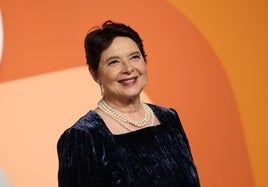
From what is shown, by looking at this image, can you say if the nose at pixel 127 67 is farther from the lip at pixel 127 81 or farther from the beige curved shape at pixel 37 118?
the beige curved shape at pixel 37 118

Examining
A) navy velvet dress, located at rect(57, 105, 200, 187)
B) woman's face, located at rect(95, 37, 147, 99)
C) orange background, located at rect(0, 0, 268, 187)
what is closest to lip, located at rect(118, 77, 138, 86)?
woman's face, located at rect(95, 37, 147, 99)

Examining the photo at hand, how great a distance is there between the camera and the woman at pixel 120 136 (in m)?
1.31

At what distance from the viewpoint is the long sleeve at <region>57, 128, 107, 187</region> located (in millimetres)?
1293

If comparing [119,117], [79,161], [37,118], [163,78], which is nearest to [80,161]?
[79,161]

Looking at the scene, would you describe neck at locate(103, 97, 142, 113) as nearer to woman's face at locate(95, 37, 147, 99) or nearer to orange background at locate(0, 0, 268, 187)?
woman's face at locate(95, 37, 147, 99)

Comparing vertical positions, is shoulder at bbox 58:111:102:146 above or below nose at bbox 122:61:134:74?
below

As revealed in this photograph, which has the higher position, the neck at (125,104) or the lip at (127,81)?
the lip at (127,81)

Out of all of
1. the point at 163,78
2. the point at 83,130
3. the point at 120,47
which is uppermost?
the point at 120,47

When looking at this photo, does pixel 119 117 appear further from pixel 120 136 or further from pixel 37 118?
pixel 37 118

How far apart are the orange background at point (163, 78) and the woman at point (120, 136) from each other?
0.70 m

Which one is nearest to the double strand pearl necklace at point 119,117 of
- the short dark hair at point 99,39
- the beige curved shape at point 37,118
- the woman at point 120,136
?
the woman at point 120,136

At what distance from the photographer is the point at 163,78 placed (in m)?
2.40

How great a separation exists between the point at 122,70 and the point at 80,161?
31 cm

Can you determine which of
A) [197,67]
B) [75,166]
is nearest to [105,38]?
[75,166]
